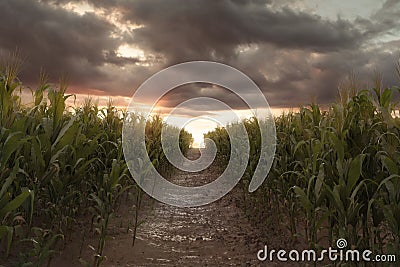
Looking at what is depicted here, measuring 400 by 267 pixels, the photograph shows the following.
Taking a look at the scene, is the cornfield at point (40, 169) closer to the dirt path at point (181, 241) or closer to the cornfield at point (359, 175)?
the dirt path at point (181, 241)

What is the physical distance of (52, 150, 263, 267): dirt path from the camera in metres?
5.13

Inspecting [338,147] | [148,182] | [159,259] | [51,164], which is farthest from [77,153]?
[148,182]

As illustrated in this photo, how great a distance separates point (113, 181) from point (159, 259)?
57.0 inches

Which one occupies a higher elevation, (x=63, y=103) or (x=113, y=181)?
(x=63, y=103)

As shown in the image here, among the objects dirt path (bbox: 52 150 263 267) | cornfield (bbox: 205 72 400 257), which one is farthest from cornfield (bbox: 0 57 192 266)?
cornfield (bbox: 205 72 400 257)

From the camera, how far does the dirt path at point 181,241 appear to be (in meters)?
5.13

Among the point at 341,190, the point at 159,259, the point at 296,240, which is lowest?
the point at 159,259

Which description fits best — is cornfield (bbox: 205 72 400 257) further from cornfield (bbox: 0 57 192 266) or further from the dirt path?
cornfield (bbox: 0 57 192 266)

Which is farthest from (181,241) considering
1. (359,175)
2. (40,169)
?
(359,175)

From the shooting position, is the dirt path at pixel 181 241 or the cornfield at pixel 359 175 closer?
the cornfield at pixel 359 175

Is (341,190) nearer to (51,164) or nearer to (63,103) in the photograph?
(51,164)

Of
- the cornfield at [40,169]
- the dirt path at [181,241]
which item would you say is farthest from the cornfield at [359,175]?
the cornfield at [40,169]

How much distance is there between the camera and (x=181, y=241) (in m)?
6.13

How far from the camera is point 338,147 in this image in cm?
388
